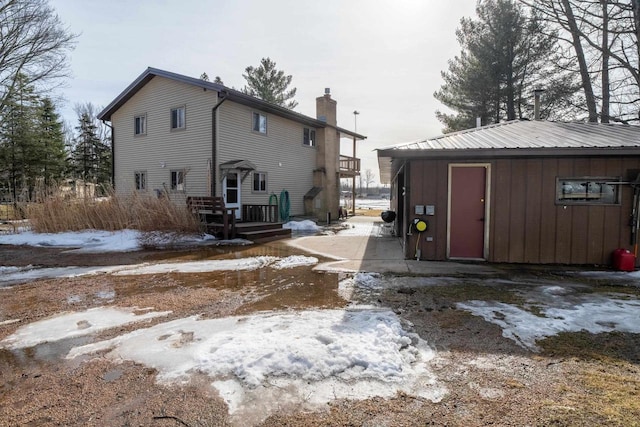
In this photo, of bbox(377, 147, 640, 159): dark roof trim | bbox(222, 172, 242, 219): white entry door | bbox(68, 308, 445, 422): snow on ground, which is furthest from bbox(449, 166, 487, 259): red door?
bbox(222, 172, 242, 219): white entry door

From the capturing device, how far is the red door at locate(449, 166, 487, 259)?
7445 mm

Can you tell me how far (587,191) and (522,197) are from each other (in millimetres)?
1250

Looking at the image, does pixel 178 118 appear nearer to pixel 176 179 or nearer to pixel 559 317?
pixel 176 179

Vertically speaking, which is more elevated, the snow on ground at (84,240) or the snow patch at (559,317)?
the snow on ground at (84,240)

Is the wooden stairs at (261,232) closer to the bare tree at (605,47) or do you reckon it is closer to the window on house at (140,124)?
the window on house at (140,124)

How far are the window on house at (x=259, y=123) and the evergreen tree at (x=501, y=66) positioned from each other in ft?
40.4

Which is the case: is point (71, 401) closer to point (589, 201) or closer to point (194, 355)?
point (194, 355)

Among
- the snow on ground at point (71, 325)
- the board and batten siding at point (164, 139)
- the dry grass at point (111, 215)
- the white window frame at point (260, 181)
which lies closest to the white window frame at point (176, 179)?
the board and batten siding at point (164, 139)

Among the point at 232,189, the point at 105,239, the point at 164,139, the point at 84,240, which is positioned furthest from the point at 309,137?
the point at 84,240

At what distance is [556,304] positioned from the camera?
15.2 ft

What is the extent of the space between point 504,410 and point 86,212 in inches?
509

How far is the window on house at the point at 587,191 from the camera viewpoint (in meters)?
7.07

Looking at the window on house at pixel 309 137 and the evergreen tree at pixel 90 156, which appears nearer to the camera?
the window on house at pixel 309 137

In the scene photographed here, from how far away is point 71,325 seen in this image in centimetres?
394
